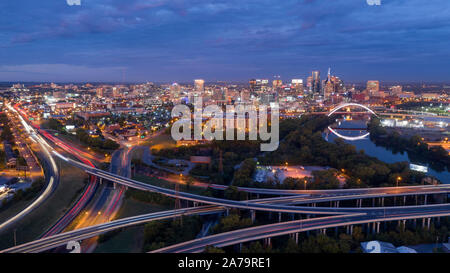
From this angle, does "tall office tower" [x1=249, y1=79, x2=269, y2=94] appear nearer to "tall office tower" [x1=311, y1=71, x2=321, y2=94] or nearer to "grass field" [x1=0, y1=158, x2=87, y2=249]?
"tall office tower" [x1=311, y1=71, x2=321, y2=94]

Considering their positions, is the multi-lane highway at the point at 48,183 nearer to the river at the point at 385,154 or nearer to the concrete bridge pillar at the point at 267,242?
the concrete bridge pillar at the point at 267,242

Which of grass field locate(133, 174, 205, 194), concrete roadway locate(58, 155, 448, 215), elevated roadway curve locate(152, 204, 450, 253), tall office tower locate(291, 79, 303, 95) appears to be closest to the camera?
elevated roadway curve locate(152, 204, 450, 253)

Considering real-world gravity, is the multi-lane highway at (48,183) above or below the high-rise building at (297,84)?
below

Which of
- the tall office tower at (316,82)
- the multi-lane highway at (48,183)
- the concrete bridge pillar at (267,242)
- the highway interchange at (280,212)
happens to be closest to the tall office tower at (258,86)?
the tall office tower at (316,82)

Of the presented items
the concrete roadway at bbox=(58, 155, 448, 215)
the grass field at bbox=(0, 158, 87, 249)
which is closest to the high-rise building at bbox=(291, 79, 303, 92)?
the concrete roadway at bbox=(58, 155, 448, 215)

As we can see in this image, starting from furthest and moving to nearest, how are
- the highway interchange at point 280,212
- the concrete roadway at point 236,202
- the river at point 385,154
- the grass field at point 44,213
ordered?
1. the river at point 385,154
2. the concrete roadway at point 236,202
3. the grass field at point 44,213
4. the highway interchange at point 280,212

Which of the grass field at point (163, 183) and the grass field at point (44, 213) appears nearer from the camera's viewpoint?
the grass field at point (44, 213)

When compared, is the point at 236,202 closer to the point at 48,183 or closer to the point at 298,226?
the point at 298,226
